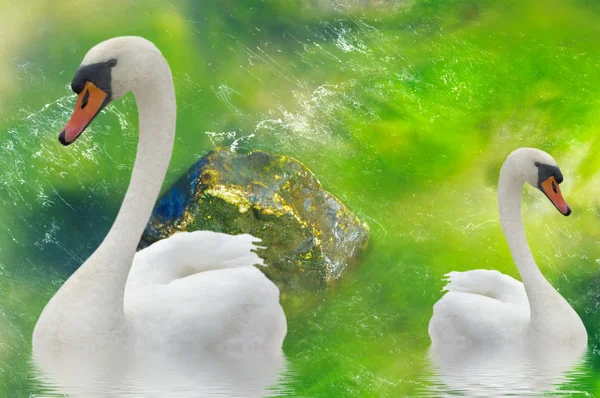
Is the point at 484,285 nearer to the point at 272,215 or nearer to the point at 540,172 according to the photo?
the point at 540,172

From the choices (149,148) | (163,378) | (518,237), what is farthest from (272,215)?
(163,378)

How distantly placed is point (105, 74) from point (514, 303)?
2.36 metres

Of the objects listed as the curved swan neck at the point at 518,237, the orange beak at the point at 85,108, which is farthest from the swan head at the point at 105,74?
the curved swan neck at the point at 518,237

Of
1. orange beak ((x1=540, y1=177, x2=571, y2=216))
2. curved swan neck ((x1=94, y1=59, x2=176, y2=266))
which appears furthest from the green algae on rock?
curved swan neck ((x1=94, y1=59, x2=176, y2=266))

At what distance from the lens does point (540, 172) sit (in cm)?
444

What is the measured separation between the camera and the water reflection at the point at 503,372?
2.88 metres

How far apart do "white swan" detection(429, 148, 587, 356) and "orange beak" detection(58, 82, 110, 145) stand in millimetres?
1902

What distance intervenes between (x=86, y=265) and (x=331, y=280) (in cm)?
253

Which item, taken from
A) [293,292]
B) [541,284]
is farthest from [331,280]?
[541,284]

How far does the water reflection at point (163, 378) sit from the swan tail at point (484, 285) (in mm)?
1743

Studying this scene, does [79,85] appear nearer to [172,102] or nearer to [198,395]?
[172,102]

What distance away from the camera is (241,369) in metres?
2.92

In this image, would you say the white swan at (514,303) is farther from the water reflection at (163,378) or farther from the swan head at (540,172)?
the water reflection at (163,378)

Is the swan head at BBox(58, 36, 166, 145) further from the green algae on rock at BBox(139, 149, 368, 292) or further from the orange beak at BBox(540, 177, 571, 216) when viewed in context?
the green algae on rock at BBox(139, 149, 368, 292)
